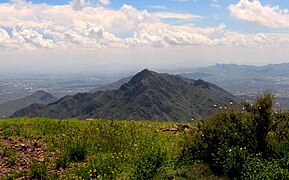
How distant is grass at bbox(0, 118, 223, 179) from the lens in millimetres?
10273

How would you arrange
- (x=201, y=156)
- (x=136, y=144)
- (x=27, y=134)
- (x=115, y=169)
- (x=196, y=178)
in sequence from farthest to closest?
1. (x=27, y=134)
2. (x=136, y=144)
3. (x=201, y=156)
4. (x=115, y=169)
5. (x=196, y=178)

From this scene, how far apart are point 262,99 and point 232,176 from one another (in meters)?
3.20

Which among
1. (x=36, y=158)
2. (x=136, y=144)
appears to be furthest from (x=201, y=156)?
(x=36, y=158)

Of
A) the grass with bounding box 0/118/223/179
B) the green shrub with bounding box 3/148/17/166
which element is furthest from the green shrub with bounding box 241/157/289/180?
the green shrub with bounding box 3/148/17/166

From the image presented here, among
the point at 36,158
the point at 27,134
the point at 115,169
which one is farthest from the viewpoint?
the point at 27,134

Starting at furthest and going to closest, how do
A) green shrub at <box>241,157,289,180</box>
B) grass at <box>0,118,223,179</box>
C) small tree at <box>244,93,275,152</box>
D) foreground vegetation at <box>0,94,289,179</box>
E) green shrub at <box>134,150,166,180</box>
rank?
small tree at <box>244,93,275,152</box>
grass at <box>0,118,223,179</box>
foreground vegetation at <box>0,94,289,179</box>
green shrub at <box>134,150,166,180</box>
green shrub at <box>241,157,289,180</box>

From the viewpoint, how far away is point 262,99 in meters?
11.9

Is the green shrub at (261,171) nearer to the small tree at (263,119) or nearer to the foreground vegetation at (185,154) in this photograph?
the foreground vegetation at (185,154)

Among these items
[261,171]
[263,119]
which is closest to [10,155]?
[261,171]

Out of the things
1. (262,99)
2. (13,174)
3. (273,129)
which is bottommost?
(13,174)

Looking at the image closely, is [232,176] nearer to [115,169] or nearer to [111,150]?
[115,169]

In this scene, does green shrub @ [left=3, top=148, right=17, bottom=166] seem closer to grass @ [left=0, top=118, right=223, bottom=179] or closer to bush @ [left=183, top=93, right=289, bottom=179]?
grass @ [left=0, top=118, right=223, bottom=179]

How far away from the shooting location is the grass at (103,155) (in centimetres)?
1027

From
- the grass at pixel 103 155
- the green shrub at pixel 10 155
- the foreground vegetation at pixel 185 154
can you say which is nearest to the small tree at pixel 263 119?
the foreground vegetation at pixel 185 154
